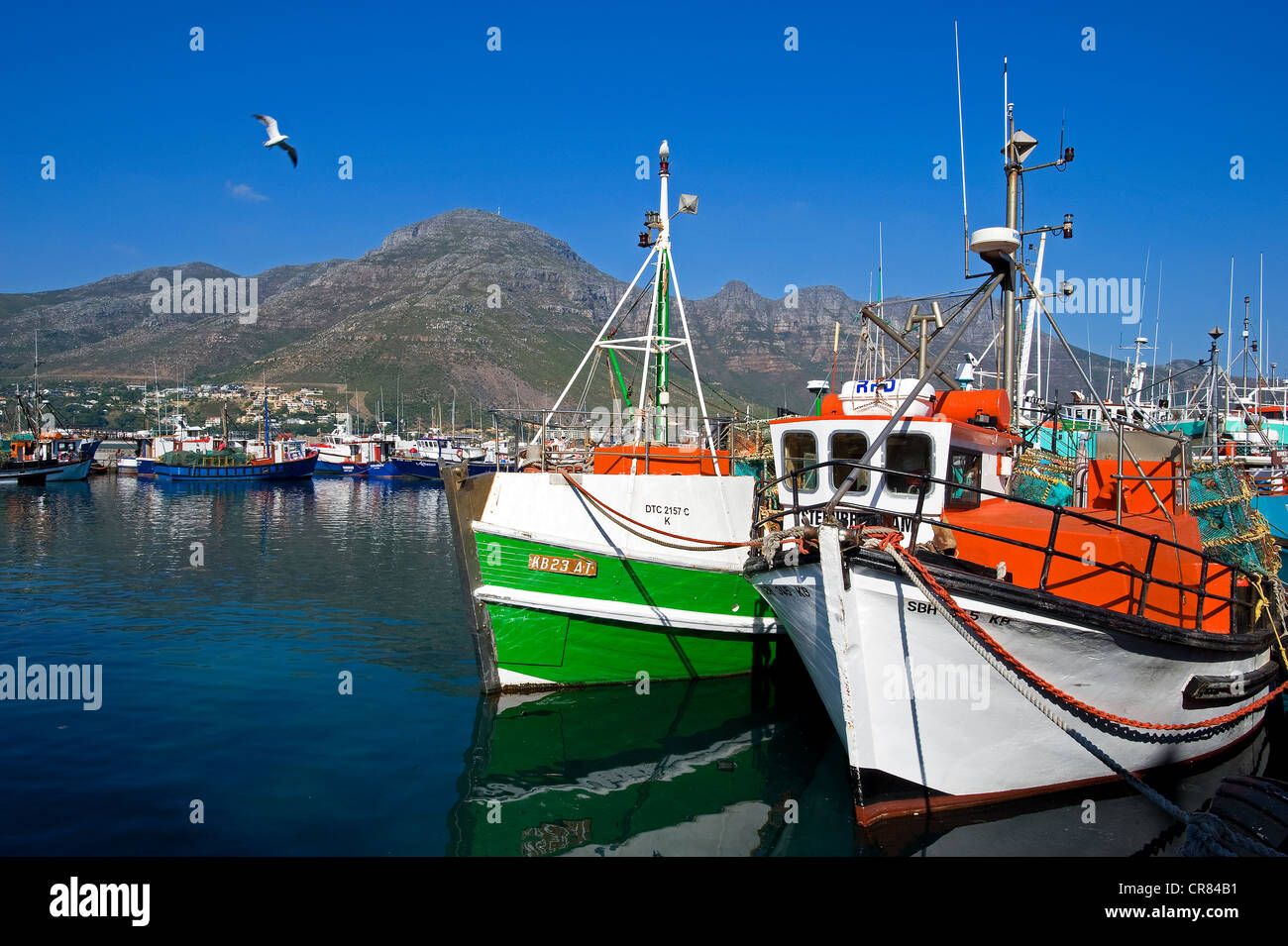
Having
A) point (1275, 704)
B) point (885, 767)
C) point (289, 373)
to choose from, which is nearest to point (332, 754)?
point (885, 767)

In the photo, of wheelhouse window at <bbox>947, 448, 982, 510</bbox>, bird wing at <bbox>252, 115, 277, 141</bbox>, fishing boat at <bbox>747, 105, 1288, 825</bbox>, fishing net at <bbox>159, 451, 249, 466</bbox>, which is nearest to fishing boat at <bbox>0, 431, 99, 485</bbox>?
fishing net at <bbox>159, 451, 249, 466</bbox>

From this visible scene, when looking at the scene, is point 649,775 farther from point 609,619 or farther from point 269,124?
point 269,124

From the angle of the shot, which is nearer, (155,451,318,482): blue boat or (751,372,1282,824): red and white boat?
(751,372,1282,824): red and white boat

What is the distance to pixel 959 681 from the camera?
27.0 feet

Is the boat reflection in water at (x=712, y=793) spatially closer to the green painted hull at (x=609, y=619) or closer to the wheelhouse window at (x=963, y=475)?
the green painted hull at (x=609, y=619)

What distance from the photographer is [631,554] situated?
506 inches

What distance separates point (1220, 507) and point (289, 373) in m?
153

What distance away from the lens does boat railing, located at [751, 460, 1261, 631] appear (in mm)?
8086

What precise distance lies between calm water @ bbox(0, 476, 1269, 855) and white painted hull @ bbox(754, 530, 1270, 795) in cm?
66

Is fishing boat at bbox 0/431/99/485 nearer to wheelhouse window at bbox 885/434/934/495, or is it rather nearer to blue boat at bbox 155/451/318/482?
blue boat at bbox 155/451/318/482

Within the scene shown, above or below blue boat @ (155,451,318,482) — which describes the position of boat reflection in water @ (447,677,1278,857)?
below

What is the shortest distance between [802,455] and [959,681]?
370 centimetres

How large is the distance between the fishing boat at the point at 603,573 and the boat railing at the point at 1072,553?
95.4 inches
